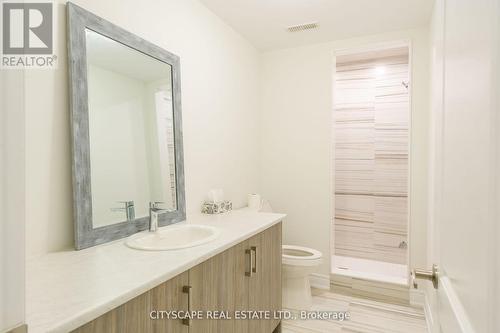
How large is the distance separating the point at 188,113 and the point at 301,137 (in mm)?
1393

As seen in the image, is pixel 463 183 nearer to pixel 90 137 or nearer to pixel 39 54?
pixel 90 137

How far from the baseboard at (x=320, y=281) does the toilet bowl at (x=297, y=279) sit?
434 millimetres

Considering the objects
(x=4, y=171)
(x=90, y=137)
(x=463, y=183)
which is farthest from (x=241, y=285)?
Answer: (x=4, y=171)

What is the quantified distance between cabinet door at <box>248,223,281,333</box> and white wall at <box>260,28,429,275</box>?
1.00m

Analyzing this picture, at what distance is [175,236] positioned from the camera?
1781mm

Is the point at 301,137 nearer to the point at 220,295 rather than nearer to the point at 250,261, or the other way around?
the point at 250,261

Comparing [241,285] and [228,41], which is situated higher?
[228,41]

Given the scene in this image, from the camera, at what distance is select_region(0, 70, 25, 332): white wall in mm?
404

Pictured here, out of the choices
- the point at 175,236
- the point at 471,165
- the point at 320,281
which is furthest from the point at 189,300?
the point at 320,281

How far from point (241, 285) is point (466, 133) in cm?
143

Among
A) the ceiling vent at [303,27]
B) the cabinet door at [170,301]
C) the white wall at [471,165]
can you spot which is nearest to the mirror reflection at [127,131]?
the cabinet door at [170,301]

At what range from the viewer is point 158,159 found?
6.34 feet

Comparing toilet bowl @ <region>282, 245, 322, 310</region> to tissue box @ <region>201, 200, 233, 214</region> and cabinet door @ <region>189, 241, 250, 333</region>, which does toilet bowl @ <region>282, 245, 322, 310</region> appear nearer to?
tissue box @ <region>201, 200, 233, 214</region>

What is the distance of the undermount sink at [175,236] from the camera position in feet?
5.04
